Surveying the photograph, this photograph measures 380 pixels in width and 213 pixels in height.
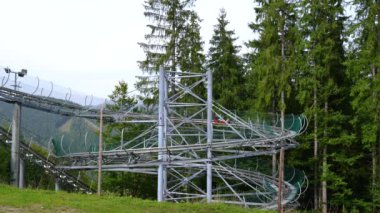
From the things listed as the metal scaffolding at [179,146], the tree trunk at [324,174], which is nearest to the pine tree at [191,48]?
the metal scaffolding at [179,146]

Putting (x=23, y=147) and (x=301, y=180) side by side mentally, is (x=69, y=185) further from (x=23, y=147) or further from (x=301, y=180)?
(x=301, y=180)

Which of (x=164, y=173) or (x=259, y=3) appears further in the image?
(x=259, y=3)

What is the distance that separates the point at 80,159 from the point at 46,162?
2.38 meters

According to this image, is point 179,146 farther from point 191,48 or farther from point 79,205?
point 191,48

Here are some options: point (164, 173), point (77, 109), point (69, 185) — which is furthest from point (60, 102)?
point (164, 173)

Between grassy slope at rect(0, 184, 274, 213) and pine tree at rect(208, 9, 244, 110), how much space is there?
766 inches

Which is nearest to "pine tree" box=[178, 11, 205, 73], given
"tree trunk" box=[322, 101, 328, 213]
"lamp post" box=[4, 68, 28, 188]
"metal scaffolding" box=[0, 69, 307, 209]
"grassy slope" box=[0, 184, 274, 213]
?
"metal scaffolding" box=[0, 69, 307, 209]

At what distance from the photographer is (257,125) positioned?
21109mm

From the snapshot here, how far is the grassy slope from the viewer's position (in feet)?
35.4

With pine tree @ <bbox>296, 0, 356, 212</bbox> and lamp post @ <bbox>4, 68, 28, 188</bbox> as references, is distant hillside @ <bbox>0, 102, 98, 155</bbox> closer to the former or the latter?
lamp post @ <bbox>4, 68, 28, 188</bbox>

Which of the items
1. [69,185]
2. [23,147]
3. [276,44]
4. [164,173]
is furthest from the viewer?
[276,44]

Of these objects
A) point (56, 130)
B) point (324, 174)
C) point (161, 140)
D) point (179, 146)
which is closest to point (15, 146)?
point (56, 130)

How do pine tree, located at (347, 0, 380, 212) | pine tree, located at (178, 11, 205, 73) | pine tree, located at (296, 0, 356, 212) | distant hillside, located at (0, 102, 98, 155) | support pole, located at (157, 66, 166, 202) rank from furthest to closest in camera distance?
pine tree, located at (178, 11, 205, 73) < pine tree, located at (296, 0, 356, 212) < pine tree, located at (347, 0, 380, 212) < distant hillside, located at (0, 102, 98, 155) < support pole, located at (157, 66, 166, 202)

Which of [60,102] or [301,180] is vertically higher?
[60,102]
